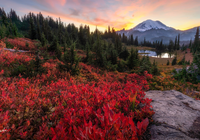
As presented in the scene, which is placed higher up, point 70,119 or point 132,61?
point 132,61

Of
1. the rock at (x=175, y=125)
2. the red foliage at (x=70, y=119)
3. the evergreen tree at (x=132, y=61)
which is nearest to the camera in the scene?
the red foliage at (x=70, y=119)

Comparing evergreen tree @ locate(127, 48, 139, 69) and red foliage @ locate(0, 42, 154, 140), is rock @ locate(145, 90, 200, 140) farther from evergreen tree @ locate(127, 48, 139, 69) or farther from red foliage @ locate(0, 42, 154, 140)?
evergreen tree @ locate(127, 48, 139, 69)

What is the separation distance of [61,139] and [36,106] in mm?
2618

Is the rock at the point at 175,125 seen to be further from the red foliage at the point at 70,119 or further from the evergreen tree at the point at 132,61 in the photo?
the evergreen tree at the point at 132,61

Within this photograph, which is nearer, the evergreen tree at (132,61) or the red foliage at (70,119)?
the red foliage at (70,119)

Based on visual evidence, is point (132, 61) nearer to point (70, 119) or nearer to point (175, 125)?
point (175, 125)

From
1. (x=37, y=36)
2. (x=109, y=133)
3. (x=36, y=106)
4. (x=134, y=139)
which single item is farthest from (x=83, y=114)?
(x=37, y=36)

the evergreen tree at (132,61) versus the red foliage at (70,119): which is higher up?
the evergreen tree at (132,61)

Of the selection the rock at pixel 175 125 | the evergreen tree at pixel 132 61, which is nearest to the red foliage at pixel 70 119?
the rock at pixel 175 125

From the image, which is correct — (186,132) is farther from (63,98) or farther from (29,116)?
(29,116)

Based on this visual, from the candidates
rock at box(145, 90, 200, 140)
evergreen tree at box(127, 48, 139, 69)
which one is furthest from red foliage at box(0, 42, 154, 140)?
evergreen tree at box(127, 48, 139, 69)

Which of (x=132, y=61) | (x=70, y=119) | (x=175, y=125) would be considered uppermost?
(x=132, y=61)

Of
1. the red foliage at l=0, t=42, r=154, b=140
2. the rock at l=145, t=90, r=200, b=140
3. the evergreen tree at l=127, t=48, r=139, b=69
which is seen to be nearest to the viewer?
the red foliage at l=0, t=42, r=154, b=140

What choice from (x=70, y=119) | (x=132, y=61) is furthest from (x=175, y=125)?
(x=132, y=61)
